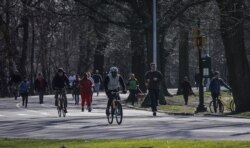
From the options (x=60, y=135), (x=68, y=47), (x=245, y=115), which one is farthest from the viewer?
(x=68, y=47)

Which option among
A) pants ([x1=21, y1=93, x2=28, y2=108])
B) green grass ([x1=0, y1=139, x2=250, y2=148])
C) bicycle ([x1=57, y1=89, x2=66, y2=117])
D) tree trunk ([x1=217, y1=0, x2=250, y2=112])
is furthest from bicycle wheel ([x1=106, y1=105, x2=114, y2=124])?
pants ([x1=21, y1=93, x2=28, y2=108])

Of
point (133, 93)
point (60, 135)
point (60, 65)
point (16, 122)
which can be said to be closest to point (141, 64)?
point (133, 93)

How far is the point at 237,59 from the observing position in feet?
101

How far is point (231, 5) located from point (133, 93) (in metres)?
12.6

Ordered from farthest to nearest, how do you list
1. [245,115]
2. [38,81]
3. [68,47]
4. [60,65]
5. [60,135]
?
[60,65] < [68,47] < [38,81] < [245,115] < [60,135]

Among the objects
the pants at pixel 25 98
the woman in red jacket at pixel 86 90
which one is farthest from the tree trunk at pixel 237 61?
the pants at pixel 25 98

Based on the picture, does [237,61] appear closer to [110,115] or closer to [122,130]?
[110,115]

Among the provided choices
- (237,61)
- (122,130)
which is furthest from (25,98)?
(122,130)

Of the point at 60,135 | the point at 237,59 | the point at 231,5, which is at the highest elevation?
the point at 231,5

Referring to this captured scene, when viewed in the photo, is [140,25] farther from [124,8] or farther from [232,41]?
[232,41]

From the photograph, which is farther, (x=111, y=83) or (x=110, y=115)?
(x=110, y=115)

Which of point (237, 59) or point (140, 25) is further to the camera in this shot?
point (140, 25)

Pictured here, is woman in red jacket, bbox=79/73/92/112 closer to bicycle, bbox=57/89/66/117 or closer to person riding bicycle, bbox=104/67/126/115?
bicycle, bbox=57/89/66/117

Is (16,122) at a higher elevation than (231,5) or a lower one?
lower
